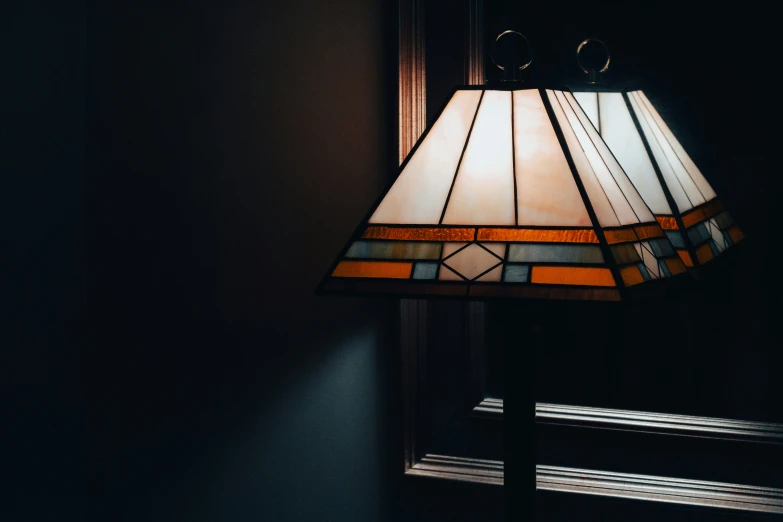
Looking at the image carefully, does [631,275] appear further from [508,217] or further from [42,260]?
[42,260]

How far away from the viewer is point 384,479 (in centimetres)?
102

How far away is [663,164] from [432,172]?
30cm

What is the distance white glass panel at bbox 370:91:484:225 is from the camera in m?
0.55

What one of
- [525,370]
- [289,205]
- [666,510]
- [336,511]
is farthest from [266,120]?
[666,510]

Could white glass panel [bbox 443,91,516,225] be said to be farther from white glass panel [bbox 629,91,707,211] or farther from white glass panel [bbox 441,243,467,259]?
white glass panel [bbox 629,91,707,211]

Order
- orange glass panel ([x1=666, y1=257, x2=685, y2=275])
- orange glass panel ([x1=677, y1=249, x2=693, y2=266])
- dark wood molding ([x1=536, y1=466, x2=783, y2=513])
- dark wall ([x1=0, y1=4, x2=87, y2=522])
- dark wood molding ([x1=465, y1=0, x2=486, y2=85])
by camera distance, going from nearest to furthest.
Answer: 1. dark wall ([x1=0, y1=4, x2=87, y2=522])
2. orange glass panel ([x1=666, y1=257, x2=685, y2=275])
3. orange glass panel ([x1=677, y1=249, x2=693, y2=266])
4. dark wood molding ([x1=536, y1=466, x2=783, y2=513])
5. dark wood molding ([x1=465, y1=0, x2=486, y2=85])

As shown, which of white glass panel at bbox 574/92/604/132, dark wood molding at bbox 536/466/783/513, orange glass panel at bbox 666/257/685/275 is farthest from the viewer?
dark wood molding at bbox 536/466/783/513

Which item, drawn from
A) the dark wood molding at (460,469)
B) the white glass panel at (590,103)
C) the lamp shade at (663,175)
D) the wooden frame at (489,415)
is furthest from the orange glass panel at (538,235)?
the dark wood molding at (460,469)

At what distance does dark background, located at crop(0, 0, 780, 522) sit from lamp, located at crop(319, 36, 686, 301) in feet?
0.52

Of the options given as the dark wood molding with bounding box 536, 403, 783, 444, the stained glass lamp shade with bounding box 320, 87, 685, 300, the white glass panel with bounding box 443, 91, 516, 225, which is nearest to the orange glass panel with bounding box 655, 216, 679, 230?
the stained glass lamp shade with bounding box 320, 87, 685, 300

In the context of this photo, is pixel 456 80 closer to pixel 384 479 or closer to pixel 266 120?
pixel 266 120

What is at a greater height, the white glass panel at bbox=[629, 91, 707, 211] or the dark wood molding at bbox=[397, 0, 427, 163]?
the dark wood molding at bbox=[397, 0, 427, 163]

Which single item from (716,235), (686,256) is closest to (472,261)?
(686,256)

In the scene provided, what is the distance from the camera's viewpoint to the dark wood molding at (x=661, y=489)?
891 mm
